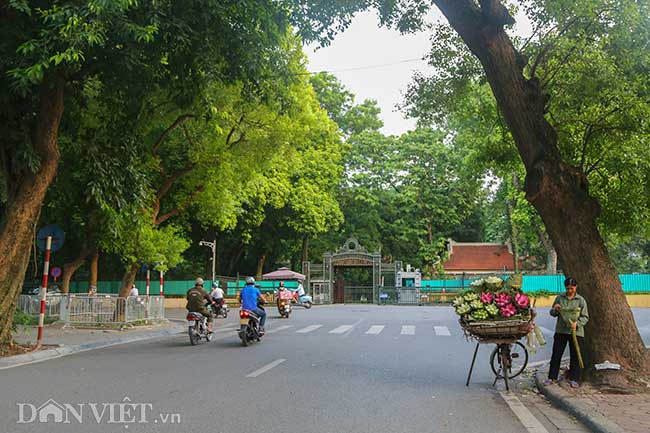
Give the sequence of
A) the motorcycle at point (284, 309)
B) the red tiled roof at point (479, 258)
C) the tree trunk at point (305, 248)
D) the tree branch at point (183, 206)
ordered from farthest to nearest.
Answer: the red tiled roof at point (479, 258) → the tree trunk at point (305, 248) → the motorcycle at point (284, 309) → the tree branch at point (183, 206)

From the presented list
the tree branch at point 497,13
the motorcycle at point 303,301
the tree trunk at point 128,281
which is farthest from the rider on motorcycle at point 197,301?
the motorcycle at point 303,301

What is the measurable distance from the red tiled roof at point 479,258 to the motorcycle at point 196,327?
3870 centimetres

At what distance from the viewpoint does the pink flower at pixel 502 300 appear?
8.00m

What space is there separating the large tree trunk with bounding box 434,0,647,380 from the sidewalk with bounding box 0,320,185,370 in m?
9.34

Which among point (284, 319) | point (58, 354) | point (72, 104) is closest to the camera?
point (58, 354)

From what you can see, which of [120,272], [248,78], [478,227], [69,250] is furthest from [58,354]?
[478,227]

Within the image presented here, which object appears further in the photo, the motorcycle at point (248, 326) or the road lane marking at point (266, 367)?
the motorcycle at point (248, 326)

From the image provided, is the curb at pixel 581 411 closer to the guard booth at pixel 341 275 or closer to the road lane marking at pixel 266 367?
the road lane marking at pixel 266 367

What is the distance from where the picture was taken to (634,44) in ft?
33.1

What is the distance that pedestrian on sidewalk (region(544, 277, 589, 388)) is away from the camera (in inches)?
312

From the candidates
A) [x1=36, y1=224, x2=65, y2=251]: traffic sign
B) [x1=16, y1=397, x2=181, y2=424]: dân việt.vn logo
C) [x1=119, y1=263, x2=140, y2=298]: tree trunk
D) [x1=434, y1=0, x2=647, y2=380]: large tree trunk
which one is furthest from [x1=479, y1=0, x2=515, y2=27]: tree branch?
[x1=119, y1=263, x2=140, y2=298]: tree trunk

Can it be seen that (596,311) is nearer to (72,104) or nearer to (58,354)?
(58,354)

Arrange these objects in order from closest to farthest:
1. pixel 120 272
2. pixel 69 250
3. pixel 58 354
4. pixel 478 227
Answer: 1. pixel 58 354
2. pixel 69 250
3. pixel 120 272
4. pixel 478 227

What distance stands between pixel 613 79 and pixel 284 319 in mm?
17128
